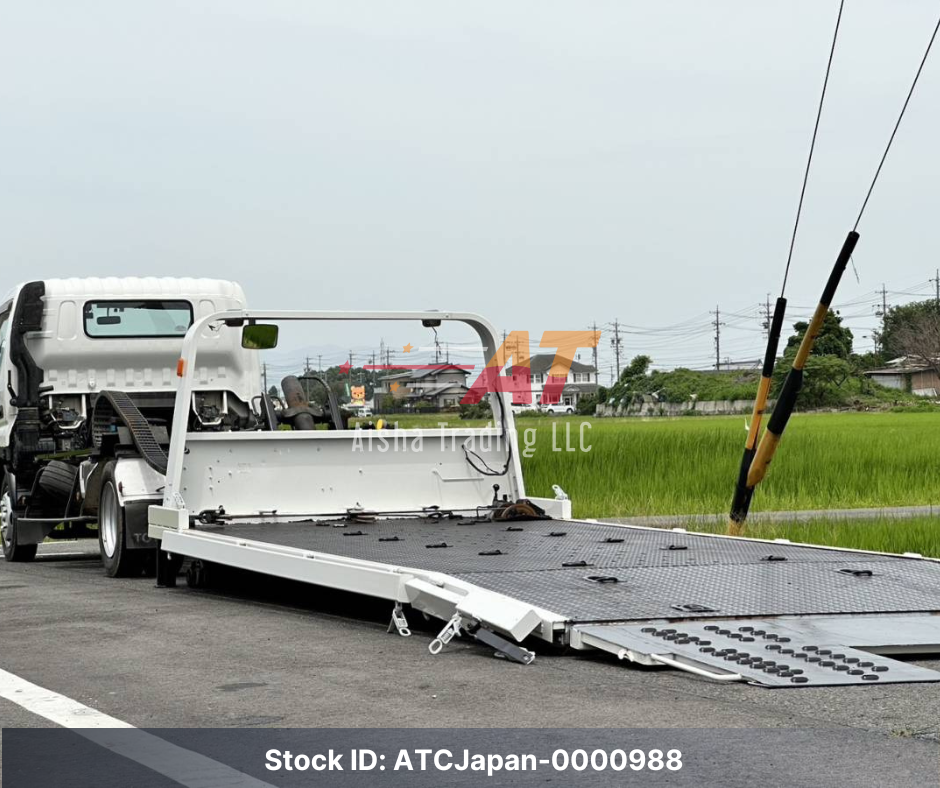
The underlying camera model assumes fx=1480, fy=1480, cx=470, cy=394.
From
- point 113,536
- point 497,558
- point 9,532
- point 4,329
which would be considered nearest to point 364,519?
point 113,536

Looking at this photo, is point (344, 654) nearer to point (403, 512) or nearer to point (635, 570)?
point (635, 570)

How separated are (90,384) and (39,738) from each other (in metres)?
9.60

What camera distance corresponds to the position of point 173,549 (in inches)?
431

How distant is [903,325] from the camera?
414 ft

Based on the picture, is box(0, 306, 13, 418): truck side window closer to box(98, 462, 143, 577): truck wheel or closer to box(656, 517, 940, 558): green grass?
box(98, 462, 143, 577): truck wheel

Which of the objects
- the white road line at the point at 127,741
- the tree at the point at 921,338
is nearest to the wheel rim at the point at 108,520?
the white road line at the point at 127,741

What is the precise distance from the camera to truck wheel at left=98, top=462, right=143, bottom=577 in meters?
12.4

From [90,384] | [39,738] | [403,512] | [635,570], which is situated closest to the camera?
[39,738]

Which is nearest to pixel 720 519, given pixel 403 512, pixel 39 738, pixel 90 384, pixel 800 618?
pixel 403 512

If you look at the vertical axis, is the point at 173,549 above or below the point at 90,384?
below

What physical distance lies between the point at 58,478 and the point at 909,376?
110 m

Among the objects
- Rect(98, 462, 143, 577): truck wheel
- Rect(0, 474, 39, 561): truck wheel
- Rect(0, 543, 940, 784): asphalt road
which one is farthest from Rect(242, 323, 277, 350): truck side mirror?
Rect(0, 474, 39, 561): truck wheel

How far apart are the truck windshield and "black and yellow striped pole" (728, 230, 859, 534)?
19.3ft

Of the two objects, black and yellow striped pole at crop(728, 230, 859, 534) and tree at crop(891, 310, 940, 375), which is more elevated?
tree at crop(891, 310, 940, 375)
